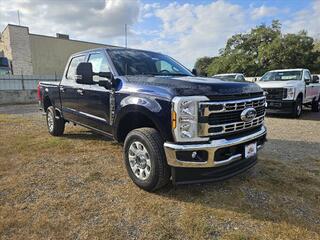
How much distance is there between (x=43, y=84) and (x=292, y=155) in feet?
19.9

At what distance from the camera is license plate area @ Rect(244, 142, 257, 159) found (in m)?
3.35

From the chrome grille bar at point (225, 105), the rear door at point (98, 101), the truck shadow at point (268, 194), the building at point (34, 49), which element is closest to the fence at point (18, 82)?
the building at point (34, 49)

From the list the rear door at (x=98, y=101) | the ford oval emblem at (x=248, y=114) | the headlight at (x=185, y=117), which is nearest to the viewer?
the headlight at (x=185, y=117)

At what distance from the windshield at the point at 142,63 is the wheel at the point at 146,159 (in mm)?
1223

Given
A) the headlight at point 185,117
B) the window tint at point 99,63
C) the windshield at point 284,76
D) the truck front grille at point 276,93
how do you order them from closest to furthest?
the headlight at point 185,117
the window tint at point 99,63
the truck front grille at point 276,93
the windshield at point 284,76

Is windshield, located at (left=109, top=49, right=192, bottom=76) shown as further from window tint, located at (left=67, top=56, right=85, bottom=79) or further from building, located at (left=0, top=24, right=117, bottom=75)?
building, located at (left=0, top=24, right=117, bottom=75)

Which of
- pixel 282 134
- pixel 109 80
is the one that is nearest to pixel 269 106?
pixel 282 134

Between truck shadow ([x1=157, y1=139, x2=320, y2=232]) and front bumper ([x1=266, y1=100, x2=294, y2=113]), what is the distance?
5364mm

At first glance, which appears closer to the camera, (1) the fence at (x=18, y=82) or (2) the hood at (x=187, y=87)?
(2) the hood at (x=187, y=87)

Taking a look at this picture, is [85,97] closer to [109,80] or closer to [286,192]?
[109,80]

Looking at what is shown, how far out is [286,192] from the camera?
350cm

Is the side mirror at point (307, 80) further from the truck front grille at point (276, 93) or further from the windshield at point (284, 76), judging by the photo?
the truck front grille at point (276, 93)

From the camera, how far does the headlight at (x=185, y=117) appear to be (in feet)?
9.54

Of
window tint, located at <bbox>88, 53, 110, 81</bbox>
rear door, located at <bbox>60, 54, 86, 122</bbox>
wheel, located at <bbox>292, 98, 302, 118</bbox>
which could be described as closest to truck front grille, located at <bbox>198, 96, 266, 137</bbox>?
window tint, located at <bbox>88, 53, 110, 81</bbox>
